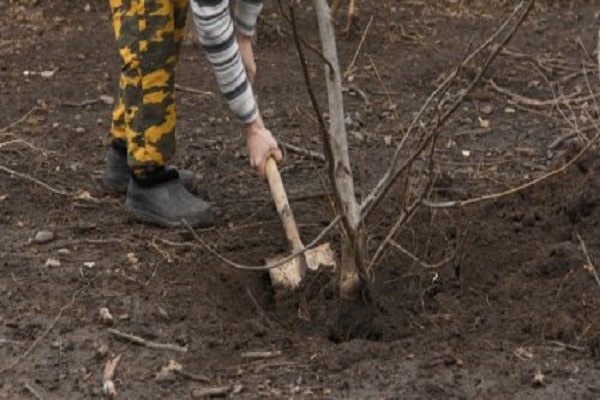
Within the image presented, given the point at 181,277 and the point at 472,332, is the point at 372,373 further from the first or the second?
the point at 181,277

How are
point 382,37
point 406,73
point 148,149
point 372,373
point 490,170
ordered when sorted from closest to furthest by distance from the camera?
1. point 372,373
2. point 148,149
3. point 490,170
4. point 406,73
5. point 382,37

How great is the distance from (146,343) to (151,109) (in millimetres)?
978

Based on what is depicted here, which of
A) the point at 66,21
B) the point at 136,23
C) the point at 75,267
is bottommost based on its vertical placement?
the point at 66,21

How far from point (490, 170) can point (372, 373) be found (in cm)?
177

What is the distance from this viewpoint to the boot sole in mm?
4512

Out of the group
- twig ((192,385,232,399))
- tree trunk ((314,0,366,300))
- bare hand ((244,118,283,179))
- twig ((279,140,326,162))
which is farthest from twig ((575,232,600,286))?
twig ((279,140,326,162))

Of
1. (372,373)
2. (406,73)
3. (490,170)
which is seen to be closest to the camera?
(372,373)

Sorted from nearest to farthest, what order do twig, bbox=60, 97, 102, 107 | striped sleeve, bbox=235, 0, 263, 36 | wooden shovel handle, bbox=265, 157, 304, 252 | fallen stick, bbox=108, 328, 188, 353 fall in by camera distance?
fallen stick, bbox=108, 328, 188, 353, wooden shovel handle, bbox=265, 157, 304, 252, striped sleeve, bbox=235, 0, 263, 36, twig, bbox=60, 97, 102, 107

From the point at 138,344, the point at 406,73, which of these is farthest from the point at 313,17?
the point at 138,344

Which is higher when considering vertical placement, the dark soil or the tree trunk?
the tree trunk

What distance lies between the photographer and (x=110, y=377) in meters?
3.59

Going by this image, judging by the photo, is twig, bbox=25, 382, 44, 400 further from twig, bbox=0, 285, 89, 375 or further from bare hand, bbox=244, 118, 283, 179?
bare hand, bbox=244, 118, 283, 179

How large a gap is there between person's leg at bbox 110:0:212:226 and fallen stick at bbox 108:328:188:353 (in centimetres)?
80

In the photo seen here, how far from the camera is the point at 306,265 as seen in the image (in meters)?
4.14
